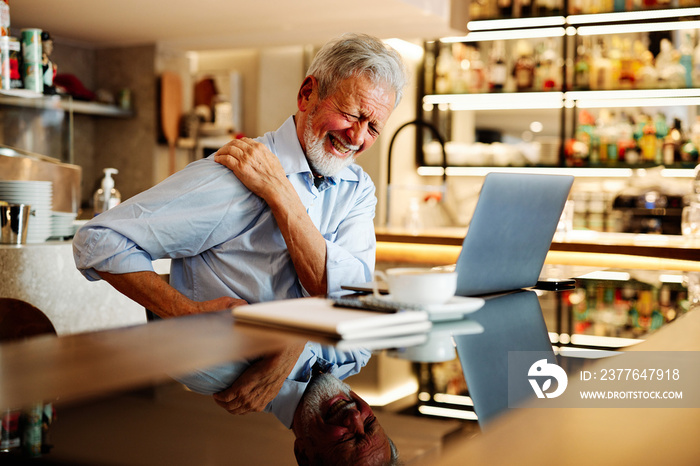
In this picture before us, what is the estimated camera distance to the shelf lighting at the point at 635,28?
3.95m

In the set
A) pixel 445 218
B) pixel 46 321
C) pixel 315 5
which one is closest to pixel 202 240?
pixel 46 321

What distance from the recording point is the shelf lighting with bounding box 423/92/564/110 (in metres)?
4.36

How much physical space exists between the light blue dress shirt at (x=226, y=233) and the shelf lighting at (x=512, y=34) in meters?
3.16

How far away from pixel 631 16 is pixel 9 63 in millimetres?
3207

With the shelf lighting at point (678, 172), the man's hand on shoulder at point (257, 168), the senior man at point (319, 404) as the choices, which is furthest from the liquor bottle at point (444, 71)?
the senior man at point (319, 404)

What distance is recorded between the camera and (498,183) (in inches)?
41.0

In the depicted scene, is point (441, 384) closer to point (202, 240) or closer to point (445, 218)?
point (202, 240)

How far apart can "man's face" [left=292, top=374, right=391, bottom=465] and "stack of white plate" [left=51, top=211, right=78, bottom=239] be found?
1857mm

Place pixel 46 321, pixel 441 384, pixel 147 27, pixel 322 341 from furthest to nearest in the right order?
pixel 147 27, pixel 46 321, pixel 322 341, pixel 441 384

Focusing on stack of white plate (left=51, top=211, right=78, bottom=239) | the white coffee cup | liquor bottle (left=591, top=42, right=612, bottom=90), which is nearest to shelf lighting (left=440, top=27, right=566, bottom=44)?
liquor bottle (left=591, top=42, right=612, bottom=90)

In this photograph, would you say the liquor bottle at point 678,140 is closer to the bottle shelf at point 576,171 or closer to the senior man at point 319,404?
the bottle shelf at point 576,171

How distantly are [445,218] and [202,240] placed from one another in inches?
117

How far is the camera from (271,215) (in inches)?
53.1

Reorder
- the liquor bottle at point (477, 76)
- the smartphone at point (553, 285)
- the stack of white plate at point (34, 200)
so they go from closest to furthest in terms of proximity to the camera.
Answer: the smartphone at point (553, 285) < the stack of white plate at point (34, 200) < the liquor bottle at point (477, 76)
